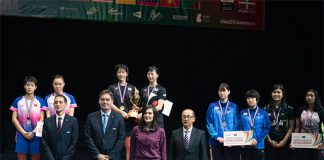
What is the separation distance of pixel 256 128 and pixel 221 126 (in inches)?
17.1

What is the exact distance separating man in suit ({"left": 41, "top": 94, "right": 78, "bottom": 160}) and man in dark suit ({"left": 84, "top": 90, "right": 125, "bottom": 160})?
169mm

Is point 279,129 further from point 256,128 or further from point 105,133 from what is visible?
point 105,133

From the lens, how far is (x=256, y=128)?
592 cm

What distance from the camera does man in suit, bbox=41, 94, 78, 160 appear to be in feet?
16.4

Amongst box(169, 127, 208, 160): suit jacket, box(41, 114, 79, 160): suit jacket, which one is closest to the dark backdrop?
box(41, 114, 79, 160): suit jacket

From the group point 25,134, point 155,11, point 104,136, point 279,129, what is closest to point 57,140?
point 104,136

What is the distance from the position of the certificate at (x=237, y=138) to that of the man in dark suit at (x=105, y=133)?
1.28 metres

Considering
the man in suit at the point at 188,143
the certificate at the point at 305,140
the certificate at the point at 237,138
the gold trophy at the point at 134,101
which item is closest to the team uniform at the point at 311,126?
the certificate at the point at 305,140

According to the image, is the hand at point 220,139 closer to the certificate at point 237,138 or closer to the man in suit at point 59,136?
the certificate at point 237,138

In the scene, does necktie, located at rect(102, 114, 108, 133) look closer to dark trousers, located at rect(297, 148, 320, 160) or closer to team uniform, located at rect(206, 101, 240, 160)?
team uniform, located at rect(206, 101, 240, 160)

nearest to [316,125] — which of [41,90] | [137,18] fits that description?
[137,18]

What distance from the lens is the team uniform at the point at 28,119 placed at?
5.71m

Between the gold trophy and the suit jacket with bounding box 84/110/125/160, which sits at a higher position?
the gold trophy

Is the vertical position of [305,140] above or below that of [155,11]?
below
